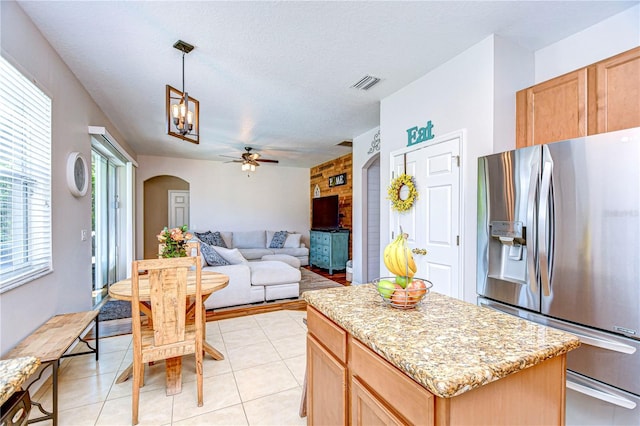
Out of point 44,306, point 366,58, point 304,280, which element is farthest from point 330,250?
point 44,306

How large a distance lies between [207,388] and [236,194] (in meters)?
5.96

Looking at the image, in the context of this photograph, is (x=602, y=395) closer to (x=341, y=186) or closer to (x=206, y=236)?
(x=341, y=186)

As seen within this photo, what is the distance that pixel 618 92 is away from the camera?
5.86ft

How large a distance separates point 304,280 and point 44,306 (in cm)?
400

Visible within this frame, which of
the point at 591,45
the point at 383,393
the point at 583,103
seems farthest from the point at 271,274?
the point at 591,45

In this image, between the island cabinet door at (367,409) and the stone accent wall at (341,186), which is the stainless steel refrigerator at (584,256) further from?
the stone accent wall at (341,186)

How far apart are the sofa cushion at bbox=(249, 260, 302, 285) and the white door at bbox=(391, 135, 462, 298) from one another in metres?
2.06

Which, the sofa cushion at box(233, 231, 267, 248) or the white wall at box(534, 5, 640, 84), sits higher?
the white wall at box(534, 5, 640, 84)

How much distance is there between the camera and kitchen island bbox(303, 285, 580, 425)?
0.80 meters

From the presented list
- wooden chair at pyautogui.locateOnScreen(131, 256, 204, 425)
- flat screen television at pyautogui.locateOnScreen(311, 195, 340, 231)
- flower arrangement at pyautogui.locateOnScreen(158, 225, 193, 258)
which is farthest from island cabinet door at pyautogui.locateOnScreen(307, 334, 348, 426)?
flat screen television at pyautogui.locateOnScreen(311, 195, 340, 231)

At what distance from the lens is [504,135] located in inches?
91.8

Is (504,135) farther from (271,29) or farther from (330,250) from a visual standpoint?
(330,250)

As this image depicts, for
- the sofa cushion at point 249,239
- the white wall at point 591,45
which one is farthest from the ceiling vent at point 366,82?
the sofa cushion at point 249,239

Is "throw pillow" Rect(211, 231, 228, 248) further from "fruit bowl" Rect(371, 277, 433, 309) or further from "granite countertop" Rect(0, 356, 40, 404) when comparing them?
"fruit bowl" Rect(371, 277, 433, 309)
